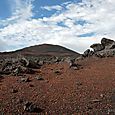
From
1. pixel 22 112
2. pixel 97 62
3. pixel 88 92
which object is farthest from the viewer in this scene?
A: pixel 97 62

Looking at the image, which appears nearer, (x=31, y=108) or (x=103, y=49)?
(x=31, y=108)

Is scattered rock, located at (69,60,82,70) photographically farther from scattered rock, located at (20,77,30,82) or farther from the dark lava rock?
the dark lava rock

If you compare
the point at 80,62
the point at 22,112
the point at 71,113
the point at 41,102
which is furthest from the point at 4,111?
the point at 80,62

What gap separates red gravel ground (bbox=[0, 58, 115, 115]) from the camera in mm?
13984

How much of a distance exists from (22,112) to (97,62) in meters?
10.8

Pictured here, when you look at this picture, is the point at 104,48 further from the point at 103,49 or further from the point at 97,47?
the point at 97,47

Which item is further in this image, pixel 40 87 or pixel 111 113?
pixel 40 87

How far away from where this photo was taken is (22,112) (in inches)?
530

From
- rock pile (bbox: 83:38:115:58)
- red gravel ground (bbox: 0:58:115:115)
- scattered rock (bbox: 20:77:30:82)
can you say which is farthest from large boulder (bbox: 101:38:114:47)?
scattered rock (bbox: 20:77:30:82)

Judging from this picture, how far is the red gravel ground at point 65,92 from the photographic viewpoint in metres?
14.0

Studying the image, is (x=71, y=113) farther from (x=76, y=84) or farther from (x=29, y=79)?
(x=29, y=79)

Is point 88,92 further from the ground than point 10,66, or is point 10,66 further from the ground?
point 10,66

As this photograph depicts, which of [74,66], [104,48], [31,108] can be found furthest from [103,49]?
[31,108]

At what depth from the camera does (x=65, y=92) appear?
1619 centimetres
